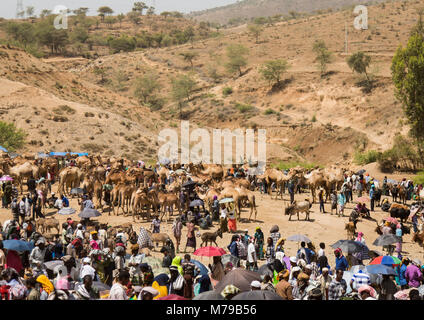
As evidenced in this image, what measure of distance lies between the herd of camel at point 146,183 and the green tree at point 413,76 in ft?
43.1

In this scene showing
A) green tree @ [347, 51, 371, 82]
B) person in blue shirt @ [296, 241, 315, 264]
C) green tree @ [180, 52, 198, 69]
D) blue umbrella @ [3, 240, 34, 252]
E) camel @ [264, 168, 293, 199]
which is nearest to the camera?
blue umbrella @ [3, 240, 34, 252]

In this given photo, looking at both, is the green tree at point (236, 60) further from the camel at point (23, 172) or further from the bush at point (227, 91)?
the camel at point (23, 172)

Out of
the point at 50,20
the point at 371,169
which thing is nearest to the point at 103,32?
the point at 50,20

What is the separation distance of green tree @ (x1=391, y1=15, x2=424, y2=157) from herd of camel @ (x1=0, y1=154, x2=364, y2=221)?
13.1 m

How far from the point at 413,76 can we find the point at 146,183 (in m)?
23.7

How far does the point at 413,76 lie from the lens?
36844 mm

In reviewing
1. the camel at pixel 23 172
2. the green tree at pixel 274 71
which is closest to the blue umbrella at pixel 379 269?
the camel at pixel 23 172

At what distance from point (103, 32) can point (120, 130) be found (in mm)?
89216

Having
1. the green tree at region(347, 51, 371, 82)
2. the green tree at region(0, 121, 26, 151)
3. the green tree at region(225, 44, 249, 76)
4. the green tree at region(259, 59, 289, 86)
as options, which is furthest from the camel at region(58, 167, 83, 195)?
the green tree at region(225, 44, 249, 76)

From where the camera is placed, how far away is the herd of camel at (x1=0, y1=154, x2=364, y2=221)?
20.9 metres

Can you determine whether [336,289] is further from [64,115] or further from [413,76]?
[64,115]

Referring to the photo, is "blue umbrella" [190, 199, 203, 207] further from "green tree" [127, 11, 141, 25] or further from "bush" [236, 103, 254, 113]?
"green tree" [127, 11, 141, 25]

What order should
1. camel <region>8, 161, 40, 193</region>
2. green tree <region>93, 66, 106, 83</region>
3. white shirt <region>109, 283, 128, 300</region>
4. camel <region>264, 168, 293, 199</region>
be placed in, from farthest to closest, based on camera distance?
green tree <region>93, 66, 106, 83</region> < camel <region>264, 168, 293, 199</region> < camel <region>8, 161, 40, 193</region> < white shirt <region>109, 283, 128, 300</region>
